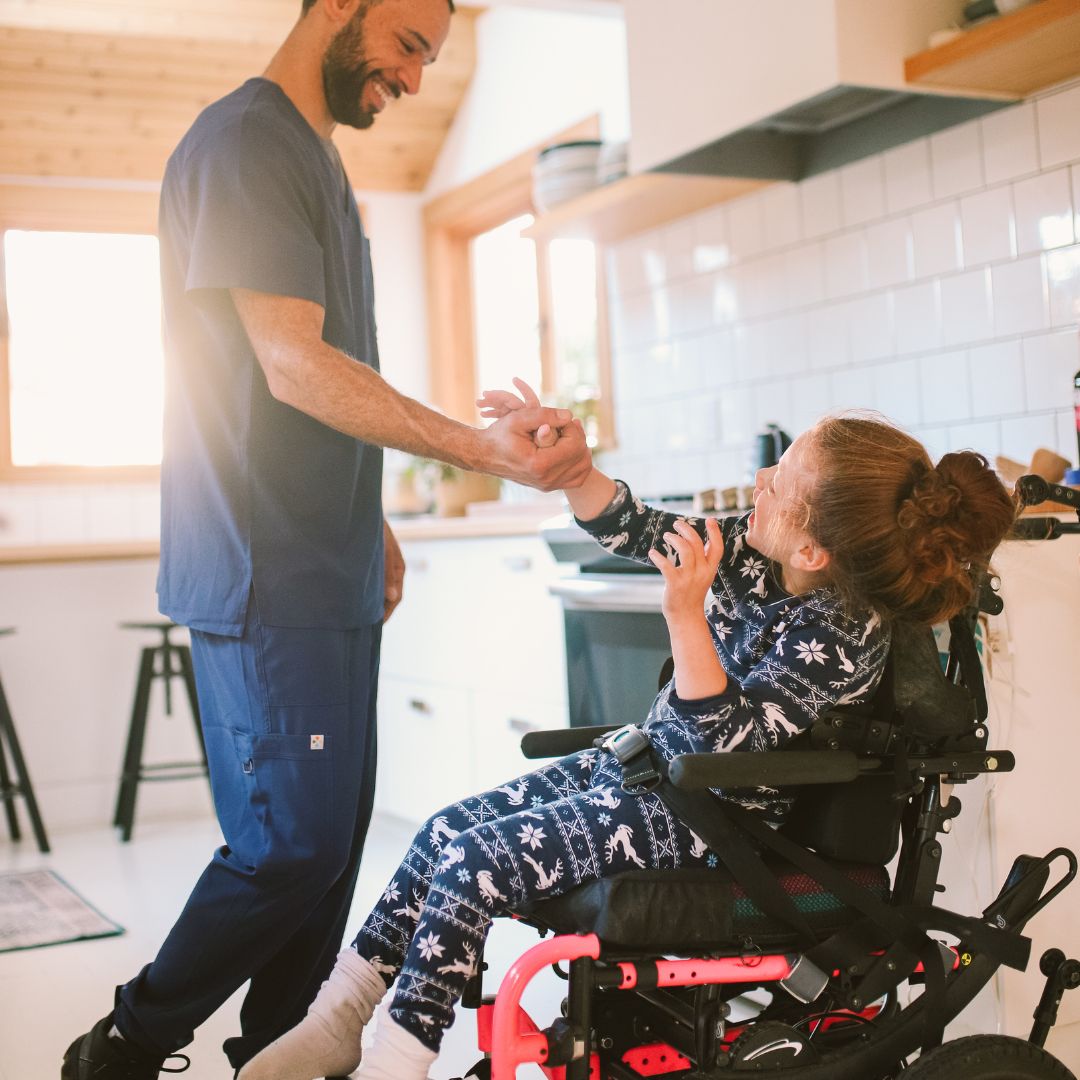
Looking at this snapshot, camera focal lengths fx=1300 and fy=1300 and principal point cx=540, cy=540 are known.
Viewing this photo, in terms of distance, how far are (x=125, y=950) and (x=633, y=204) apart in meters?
2.07

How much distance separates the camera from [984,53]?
2113 mm

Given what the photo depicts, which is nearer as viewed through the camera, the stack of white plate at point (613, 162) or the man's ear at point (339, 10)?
the man's ear at point (339, 10)

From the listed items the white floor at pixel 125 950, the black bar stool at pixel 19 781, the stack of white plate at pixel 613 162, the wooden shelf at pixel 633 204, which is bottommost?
the white floor at pixel 125 950

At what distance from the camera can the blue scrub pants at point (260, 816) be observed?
1.50 metres

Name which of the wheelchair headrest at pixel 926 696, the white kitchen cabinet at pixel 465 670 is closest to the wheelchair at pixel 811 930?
the wheelchair headrest at pixel 926 696

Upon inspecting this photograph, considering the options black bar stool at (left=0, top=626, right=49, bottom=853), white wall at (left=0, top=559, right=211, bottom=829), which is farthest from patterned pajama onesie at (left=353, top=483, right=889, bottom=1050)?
white wall at (left=0, top=559, right=211, bottom=829)

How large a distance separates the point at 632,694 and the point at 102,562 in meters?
2.23

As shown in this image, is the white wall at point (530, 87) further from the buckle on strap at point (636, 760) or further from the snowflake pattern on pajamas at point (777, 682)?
the buckle on strap at point (636, 760)

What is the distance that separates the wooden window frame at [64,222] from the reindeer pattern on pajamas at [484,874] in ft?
13.2

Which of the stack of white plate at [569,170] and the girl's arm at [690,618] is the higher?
the stack of white plate at [569,170]

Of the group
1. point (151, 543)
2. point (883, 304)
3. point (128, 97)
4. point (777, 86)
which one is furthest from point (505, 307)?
point (777, 86)

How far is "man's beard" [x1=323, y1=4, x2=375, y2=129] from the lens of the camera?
1.62 meters

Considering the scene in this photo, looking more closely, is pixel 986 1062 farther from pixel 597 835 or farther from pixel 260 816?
pixel 260 816

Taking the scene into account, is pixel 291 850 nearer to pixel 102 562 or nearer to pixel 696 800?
pixel 696 800
